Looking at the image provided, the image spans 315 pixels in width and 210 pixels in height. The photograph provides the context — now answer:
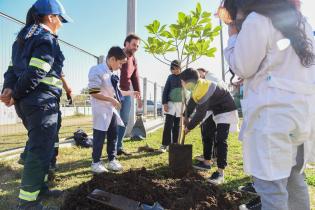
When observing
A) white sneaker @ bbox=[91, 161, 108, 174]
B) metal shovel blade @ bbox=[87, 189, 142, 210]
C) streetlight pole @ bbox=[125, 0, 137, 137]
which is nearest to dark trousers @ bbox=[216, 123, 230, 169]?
white sneaker @ bbox=[91, 161, 108, 174]

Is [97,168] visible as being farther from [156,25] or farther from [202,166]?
[156,25]

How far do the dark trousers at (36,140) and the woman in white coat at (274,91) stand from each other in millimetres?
1653

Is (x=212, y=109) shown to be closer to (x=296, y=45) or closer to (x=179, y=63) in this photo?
(x=179, y=63)

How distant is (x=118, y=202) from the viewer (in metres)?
2.41

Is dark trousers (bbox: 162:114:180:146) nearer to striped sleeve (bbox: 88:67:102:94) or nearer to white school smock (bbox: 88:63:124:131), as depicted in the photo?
white school smock (bbox: 88:63:124:131)

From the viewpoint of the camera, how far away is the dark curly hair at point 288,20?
5.91 feet

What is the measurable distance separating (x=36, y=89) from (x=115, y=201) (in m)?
1.17

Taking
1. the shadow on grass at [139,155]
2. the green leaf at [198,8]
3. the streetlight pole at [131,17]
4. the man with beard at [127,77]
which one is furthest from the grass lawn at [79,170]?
the streetlight pole at [131,17]

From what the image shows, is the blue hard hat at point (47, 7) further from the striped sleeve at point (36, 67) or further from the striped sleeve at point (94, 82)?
the striped sleeve at point (94, 82)

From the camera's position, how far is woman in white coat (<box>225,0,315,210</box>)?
172cm

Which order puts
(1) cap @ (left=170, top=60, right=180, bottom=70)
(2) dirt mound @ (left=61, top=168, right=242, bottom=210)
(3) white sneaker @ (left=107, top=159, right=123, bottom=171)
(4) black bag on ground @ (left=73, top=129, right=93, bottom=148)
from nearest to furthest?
(2) dirt mound @ (left=61, top=168, right=242, bottom=210), (3) white sneaker @ (left=107, top=159, right=123, bottom=171), (1) cap @ (left=170, top=60, right=180, bottom=70), (4) black bag on ground @ (left=73, top=129, right=93, bottom=148)

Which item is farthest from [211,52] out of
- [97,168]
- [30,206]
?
[30,206]

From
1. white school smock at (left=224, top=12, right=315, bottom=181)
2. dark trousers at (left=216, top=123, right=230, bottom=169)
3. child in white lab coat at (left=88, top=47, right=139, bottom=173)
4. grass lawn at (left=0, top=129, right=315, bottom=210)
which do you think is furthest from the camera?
child in white lab coat at (left=88, top=47, right=139, bottom=173)

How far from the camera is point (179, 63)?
18.1ft
